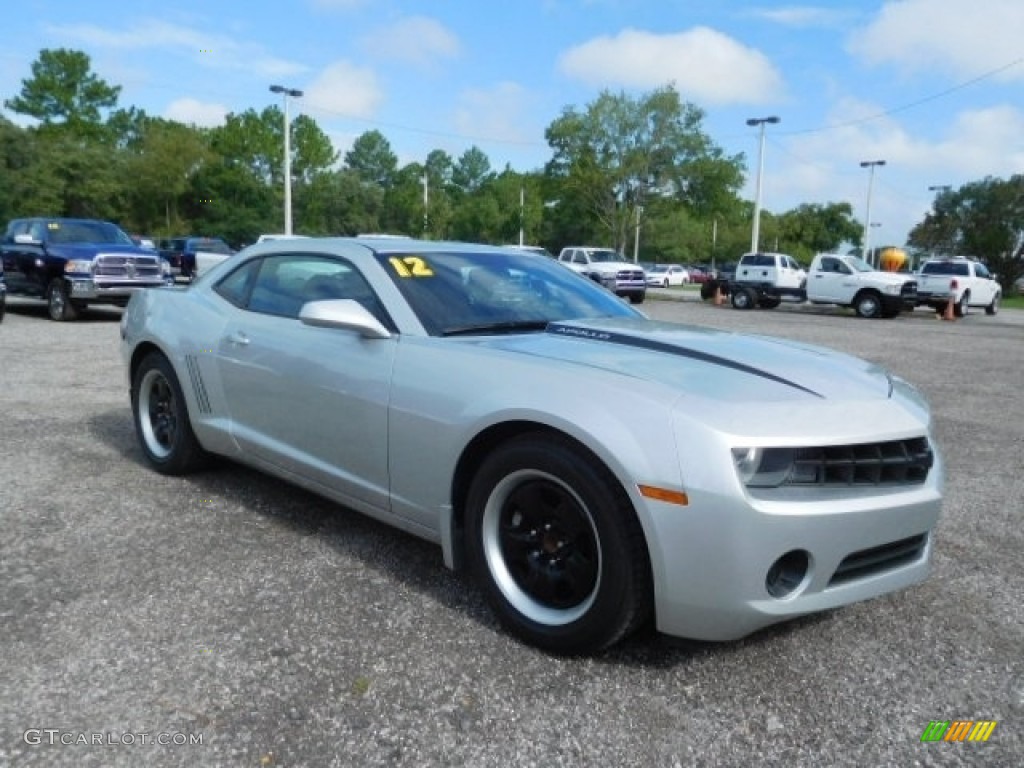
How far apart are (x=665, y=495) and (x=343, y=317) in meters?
1.47

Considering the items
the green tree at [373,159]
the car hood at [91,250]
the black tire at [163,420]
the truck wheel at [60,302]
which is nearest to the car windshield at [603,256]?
the car hood at [91,250]

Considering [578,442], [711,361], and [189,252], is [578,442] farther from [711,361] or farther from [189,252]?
[189,252]

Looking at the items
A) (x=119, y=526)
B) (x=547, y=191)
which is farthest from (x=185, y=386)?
(x=547, y=191)

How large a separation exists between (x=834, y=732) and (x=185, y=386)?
3.47 metres

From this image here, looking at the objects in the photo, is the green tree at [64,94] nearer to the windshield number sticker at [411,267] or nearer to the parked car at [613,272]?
the parked car at [613,272]

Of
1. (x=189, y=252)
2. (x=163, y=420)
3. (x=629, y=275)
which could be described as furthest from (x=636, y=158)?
(x=163, y=420)

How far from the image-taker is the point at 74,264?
44.7ft

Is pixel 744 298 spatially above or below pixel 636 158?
below

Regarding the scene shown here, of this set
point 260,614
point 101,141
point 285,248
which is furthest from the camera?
point 101,141

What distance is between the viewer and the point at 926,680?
2.60 m

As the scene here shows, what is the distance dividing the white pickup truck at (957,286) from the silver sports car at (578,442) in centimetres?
2420

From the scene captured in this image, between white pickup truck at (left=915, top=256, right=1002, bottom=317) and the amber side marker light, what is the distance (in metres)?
25.3

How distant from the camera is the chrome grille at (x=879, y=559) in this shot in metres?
2.44

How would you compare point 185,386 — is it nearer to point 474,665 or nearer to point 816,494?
point 474,665
